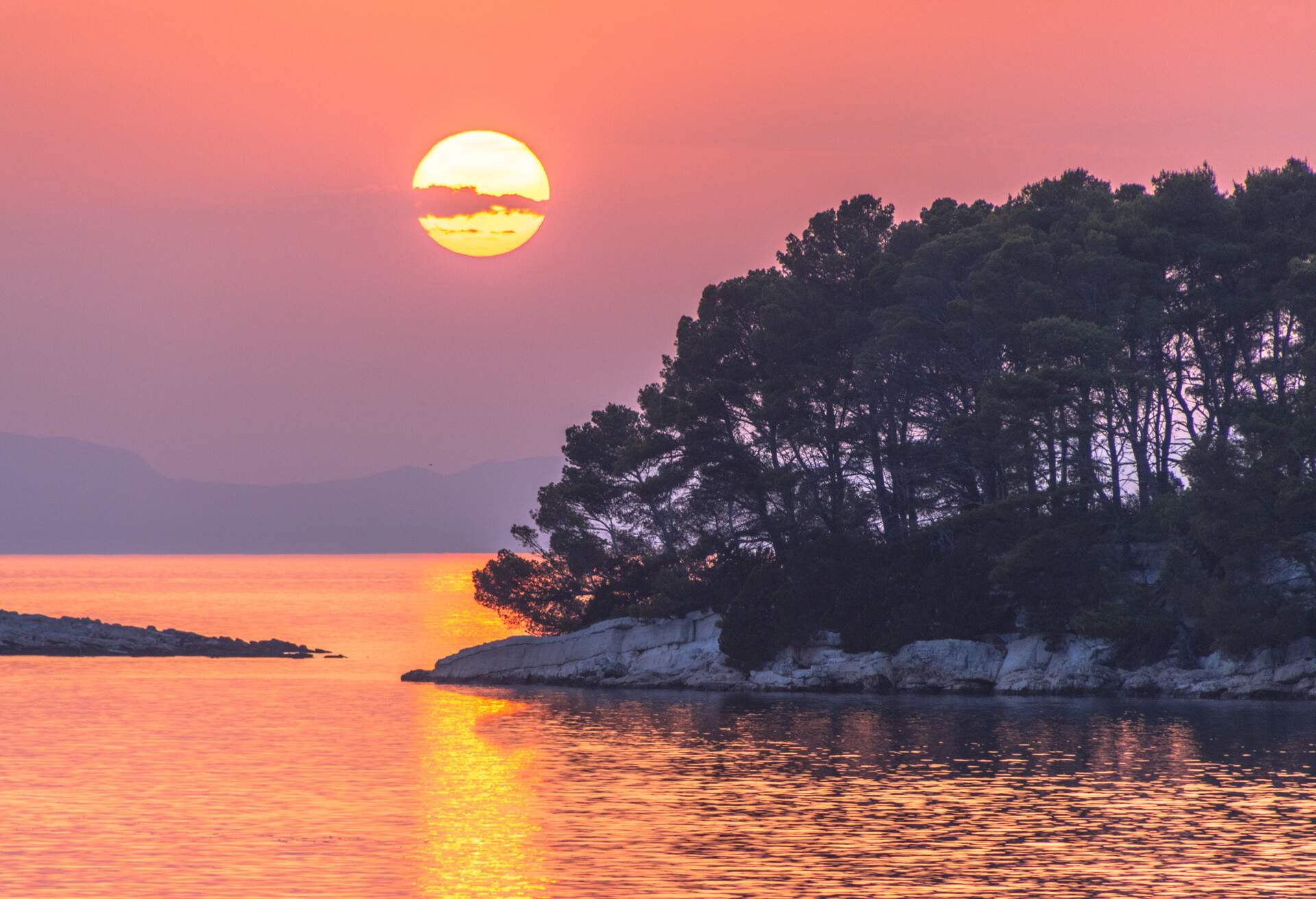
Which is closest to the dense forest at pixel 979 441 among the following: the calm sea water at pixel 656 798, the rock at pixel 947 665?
the rock at pixel 947 665

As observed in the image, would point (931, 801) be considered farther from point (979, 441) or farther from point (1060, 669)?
point (979, 441)

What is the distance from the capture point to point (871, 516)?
67.6m

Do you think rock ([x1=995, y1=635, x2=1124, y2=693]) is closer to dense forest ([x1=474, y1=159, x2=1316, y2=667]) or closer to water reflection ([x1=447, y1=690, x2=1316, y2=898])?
dense forest ([x1=474, y1=159, x2=1316, y2=667])

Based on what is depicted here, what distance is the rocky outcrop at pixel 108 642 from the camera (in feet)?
308

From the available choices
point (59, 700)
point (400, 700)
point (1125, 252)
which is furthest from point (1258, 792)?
point (59, 700)

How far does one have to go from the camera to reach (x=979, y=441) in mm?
59312

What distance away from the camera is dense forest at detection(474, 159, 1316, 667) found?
54625 millimetres

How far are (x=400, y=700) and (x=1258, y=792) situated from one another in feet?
121

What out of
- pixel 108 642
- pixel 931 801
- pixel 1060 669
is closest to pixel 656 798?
pixel 931 801

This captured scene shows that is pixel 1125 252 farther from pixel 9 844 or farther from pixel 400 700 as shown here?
pixel 9 844

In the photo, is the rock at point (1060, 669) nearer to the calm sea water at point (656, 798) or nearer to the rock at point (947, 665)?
the rock at point (947, 665)

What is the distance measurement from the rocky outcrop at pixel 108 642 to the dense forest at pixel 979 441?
29.4 meters

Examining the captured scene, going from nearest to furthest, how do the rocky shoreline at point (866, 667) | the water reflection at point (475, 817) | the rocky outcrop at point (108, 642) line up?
the water reflection at point (475, 817) < the rocky shoreline at point (866, 667) < the rocky outcrop at point (108, 642)

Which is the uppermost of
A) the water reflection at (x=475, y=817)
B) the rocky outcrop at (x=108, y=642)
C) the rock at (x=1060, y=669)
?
the rocky outcrop at (x=108, y=642)
